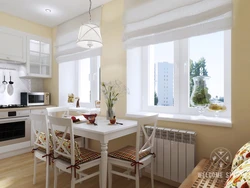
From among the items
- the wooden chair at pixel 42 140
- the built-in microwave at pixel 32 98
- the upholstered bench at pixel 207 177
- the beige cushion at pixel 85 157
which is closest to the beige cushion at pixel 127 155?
the beige cushion at pixel 85 157

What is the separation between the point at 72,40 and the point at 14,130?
1920 millimetres

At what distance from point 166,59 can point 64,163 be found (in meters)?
1.84

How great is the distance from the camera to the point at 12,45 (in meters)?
3.20

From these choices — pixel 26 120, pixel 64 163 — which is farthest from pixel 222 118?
pixel 26 120

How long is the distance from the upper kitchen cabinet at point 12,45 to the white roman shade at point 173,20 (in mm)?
2164

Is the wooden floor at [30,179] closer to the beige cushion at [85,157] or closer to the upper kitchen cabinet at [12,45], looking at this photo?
the beige cushion at [85,157]

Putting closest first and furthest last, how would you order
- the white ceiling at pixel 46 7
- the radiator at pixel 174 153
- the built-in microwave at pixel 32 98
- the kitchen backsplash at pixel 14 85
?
the radiator at pixel 174 153 → the white ceiling at pixel 46 7 → the kitchen backsplash at pixel 14 85 → the built-in microwave at pixel 32 98

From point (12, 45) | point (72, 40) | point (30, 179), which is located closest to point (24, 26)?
point (12, 45)

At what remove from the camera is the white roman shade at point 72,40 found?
293cm

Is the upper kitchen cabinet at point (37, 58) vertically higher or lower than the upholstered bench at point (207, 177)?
higher

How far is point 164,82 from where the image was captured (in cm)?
249

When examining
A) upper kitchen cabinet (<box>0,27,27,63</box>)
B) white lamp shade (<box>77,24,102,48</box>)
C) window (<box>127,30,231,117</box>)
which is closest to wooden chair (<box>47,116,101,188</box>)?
white lamp shade (<box>77,24,102,48</box>)

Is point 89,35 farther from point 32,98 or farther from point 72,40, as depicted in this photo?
point 32,98

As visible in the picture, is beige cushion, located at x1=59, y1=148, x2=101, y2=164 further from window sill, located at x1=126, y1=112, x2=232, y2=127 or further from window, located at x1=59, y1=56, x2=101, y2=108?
window, located at x1=59, y1=56, x2=101, y2=108
